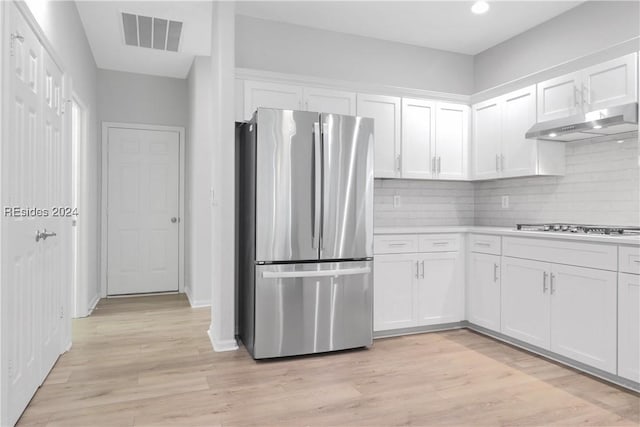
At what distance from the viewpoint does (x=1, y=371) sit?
1904 millimetres

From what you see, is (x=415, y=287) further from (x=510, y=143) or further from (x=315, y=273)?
(x=510, y=143)

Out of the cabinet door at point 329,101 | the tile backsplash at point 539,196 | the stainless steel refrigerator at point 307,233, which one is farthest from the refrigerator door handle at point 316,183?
the tile backsplash at point 539,196

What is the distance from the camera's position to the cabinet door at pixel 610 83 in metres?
2.84

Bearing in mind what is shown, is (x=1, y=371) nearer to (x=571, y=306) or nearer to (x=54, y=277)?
(x=54, y=277)

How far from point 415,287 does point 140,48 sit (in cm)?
380

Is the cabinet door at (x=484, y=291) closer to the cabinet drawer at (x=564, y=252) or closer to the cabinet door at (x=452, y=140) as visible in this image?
the cabinet drawer at (x=564, y=252)

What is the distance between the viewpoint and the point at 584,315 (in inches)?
110

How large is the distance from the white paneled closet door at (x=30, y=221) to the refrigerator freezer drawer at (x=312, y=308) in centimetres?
133

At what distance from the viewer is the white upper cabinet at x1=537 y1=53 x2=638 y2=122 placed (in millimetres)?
2857

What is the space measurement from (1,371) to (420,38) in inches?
164

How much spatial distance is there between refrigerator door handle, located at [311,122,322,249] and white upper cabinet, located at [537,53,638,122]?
1898 millimetres

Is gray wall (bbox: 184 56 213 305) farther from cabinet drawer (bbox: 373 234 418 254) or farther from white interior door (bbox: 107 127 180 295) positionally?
cabinet drawer (bbox: 373 234 418 254)

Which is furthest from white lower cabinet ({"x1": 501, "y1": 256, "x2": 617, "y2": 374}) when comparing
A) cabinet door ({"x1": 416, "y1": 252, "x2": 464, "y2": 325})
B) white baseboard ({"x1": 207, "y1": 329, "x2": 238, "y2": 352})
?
white baseboard ({"x1": 207, "y1": 329, "x2": 238, "y2": 352})

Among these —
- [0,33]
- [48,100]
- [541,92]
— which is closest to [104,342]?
[48,100]
